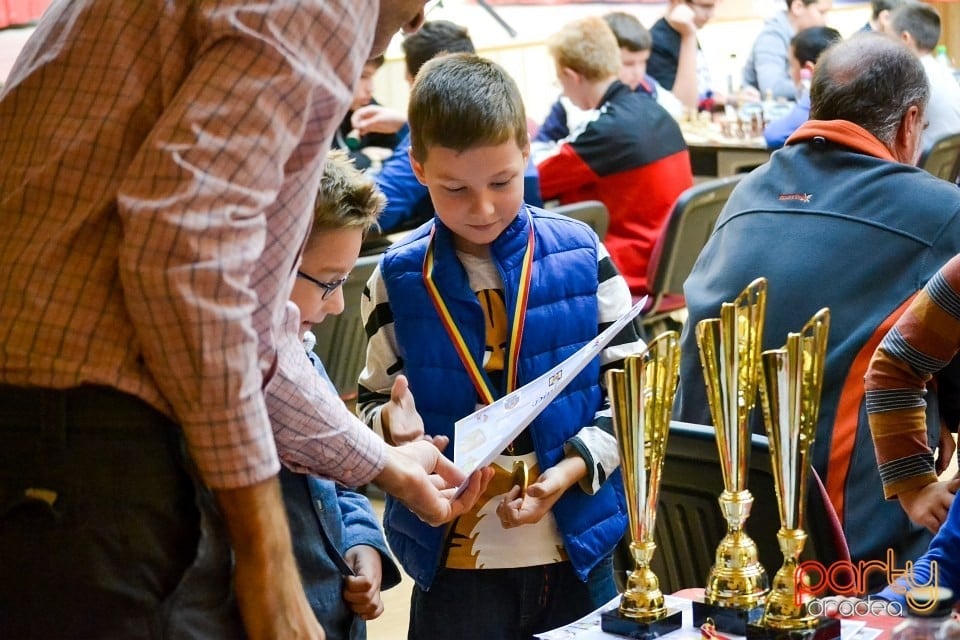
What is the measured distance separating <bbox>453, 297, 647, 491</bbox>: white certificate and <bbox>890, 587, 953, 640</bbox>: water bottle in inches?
21.3

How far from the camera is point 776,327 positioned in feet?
8.52

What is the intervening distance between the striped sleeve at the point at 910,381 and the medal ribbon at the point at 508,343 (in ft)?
1.92

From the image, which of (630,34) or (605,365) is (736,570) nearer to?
(605,365)

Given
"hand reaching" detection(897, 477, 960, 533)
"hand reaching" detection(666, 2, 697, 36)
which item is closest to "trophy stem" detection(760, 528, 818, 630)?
"hand reaching" detection(897, 477, 960, 533)

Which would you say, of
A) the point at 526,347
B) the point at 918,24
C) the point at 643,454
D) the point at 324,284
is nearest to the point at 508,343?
the point at 526,347

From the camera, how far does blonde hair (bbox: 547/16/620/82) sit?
5348mm

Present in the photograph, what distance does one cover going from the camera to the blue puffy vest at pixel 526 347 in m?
2.14

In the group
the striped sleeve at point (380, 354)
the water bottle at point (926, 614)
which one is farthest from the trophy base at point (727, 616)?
the striped sleeve at point (380, 354)

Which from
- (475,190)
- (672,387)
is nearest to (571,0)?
(475,190)

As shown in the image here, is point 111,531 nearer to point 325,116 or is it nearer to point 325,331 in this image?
point 325,116

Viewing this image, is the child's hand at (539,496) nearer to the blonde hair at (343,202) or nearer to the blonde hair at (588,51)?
the blonde hair at (343,202)

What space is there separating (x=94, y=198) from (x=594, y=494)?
111cm

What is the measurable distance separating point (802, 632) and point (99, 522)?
2.46 feet

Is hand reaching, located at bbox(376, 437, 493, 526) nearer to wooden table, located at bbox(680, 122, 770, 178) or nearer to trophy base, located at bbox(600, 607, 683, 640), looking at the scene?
trophy base, located at bbox(600, 607, 683, 640)
